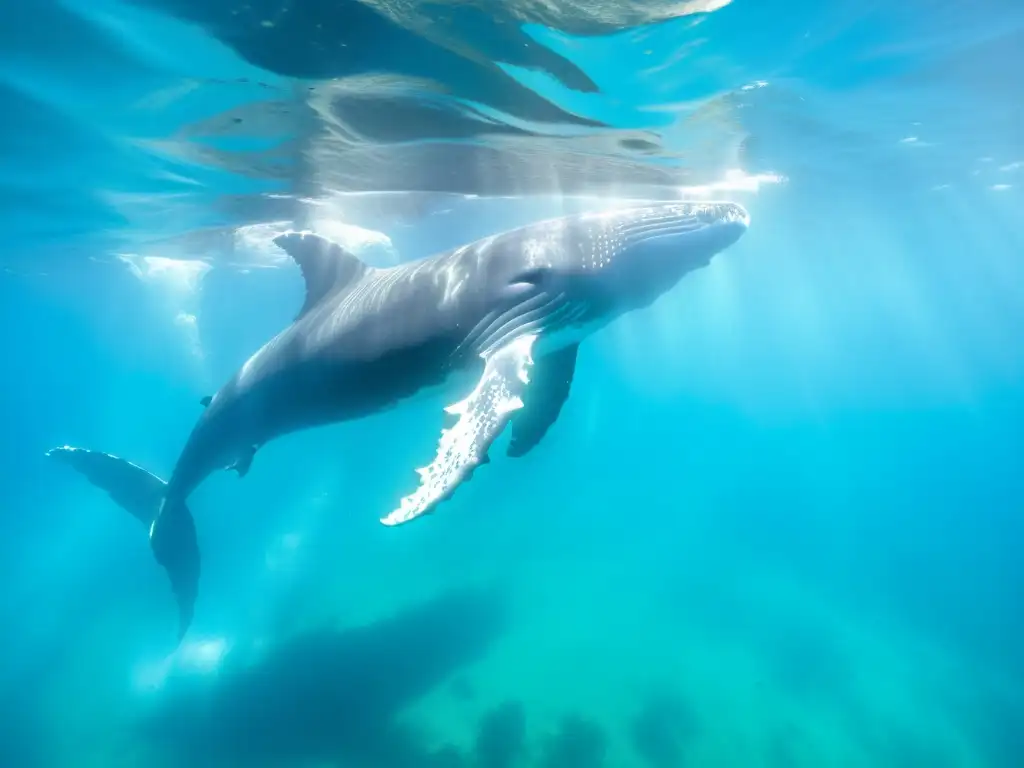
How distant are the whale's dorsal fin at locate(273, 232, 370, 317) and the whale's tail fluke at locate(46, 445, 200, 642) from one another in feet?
18.0

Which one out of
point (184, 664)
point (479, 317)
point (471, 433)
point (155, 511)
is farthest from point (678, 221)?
point (184, 664)

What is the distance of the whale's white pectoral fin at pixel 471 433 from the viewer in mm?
4469

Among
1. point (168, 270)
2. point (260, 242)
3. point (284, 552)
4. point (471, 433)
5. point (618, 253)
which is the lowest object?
point (284, 552)

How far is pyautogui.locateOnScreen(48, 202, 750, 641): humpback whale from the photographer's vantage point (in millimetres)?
6008

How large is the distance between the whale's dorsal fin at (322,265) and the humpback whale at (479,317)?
0.05m

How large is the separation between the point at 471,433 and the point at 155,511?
9387mm

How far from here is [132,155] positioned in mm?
15617

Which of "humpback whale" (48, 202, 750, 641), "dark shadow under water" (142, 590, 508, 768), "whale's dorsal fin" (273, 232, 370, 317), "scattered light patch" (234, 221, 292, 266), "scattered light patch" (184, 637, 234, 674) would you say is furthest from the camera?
"scattered light patch" (234, 221, 292, 266)

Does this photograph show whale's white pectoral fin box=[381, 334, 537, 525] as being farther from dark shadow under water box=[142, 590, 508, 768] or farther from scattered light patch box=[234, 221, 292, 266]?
scattered light patch box=[234, 221, 292, 266]

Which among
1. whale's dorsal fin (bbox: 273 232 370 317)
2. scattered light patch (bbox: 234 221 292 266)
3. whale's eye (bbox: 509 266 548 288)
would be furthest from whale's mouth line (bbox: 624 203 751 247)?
scattered light patch (bbox: 234 221 292 266)

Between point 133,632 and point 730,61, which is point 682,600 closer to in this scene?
point 730,61

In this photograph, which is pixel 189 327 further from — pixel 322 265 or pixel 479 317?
pixel 479 317

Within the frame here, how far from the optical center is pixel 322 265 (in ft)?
26.7

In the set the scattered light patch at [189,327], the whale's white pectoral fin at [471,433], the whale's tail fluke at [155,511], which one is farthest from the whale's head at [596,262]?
the scattered light patch at [189,327]
